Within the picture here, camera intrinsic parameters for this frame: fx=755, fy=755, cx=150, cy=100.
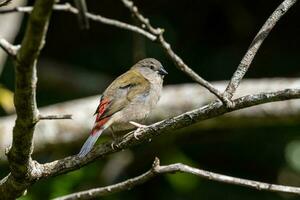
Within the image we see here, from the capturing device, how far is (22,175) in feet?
8.93

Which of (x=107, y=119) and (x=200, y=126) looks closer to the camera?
(x=107, y=119)

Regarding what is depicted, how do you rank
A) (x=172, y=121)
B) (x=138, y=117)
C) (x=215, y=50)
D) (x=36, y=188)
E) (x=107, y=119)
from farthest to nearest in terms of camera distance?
(x=215, y=50)
(x=36, y=188)
(x=138, y=117)
(x=107, y=119)
(x=172, y=121)

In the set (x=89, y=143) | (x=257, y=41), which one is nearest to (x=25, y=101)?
(x=257, y=41)

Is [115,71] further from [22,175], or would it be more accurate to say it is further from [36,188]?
[22,175]

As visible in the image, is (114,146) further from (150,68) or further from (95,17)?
(150,68)

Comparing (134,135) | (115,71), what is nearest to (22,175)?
(134,135)

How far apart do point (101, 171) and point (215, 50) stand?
184cm

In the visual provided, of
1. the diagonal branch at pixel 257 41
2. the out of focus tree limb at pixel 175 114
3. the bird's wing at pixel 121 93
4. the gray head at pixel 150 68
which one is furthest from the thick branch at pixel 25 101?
the out of focus tree limb at pixel 175 114

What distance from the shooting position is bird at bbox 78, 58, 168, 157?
4207 millimetres

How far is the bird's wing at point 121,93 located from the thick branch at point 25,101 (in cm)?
139

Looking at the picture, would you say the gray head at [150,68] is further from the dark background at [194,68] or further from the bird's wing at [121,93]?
the dark background at [194,68]

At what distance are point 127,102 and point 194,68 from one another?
2650 mm

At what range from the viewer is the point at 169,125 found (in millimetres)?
2613

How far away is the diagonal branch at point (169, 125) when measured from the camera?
8.10 feet
